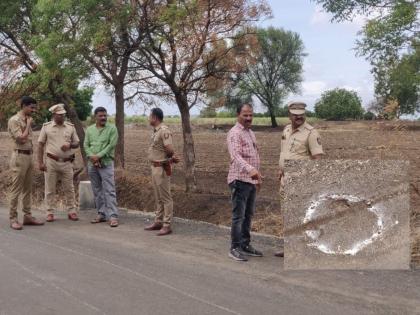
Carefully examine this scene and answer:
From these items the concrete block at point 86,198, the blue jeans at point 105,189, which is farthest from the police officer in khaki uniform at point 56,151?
the concrete block at point 86,198

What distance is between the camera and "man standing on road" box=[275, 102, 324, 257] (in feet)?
24.1

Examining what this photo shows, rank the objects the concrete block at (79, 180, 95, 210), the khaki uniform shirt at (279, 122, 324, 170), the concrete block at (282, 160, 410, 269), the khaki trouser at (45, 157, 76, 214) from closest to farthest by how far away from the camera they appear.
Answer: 1. the concrete block at (282, 160, 410, 269)
2. the khaki uniform shirt at (279, 122, 324, 170)
3. the khaki trouser at (45, 157, 76, 214)
4. the concrete block at (79, 180, 95, 210)

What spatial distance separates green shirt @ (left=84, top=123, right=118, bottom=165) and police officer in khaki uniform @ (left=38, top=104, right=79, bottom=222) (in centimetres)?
41

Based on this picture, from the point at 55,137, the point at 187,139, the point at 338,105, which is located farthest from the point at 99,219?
the point at 338,105

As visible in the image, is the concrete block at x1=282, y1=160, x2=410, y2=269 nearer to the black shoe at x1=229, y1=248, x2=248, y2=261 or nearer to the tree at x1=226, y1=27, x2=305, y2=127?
the black shoe at x1=229, y1=248, x2=248, y2=261

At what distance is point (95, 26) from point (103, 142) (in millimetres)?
3841

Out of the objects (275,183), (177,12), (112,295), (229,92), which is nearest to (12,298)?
(112,295)

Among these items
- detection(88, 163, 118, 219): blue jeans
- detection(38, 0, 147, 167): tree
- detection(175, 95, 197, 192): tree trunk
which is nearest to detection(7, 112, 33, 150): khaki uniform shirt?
detection(88, 163, 118, 219): blue jeans

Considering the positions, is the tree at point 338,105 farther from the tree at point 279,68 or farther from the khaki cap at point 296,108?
the khaki cap at point 296,108

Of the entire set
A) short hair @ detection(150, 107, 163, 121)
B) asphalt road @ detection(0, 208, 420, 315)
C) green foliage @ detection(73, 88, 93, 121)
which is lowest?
asphalt road @ detection(0, 208, 420, 315)

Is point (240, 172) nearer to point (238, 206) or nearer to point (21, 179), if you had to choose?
point (238, 206)

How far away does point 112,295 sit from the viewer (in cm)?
591

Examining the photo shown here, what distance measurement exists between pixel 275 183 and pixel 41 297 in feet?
39.9

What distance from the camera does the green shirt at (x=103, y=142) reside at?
1006 centimetres
